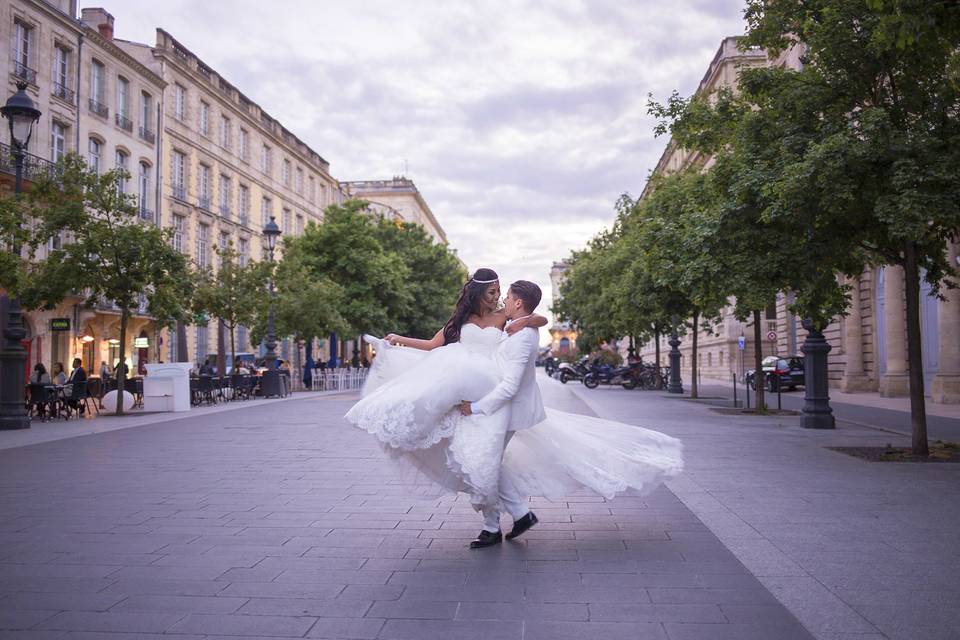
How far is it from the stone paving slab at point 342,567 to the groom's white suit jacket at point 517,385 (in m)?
0.90

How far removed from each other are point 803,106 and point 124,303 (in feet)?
50.8

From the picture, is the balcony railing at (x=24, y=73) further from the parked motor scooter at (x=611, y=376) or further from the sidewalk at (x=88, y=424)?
the parked motor scooter at (x=611, y=376)

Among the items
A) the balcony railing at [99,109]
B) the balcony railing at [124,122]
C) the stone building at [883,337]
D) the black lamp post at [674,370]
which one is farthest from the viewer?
the balcony railing at [124,122]

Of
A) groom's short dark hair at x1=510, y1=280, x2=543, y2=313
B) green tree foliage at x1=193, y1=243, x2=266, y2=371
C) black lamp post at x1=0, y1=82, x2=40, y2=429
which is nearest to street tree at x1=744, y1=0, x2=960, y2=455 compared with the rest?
groom's short dark hair at x1=510, y1=280, x2=543, y2=313

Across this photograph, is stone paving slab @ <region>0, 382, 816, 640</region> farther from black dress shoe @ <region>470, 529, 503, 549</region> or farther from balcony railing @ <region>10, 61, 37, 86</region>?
balcony railing @ <region>10, 61, 37, 86</region>

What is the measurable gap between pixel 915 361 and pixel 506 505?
722 centimetres

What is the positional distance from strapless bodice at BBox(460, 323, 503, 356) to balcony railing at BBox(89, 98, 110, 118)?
33.2 metres

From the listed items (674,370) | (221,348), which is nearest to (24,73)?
(221,348)

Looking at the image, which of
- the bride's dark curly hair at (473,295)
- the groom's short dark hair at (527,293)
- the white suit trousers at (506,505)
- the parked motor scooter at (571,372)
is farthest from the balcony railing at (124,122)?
the white suit trousers at (506,505)

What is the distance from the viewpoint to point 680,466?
19.1ft

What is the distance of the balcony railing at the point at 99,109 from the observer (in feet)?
112

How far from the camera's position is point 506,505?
18.9 feet

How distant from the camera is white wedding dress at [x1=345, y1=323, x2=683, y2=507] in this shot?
5379 mm

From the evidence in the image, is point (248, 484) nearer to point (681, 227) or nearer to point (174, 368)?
point (681, 227)
